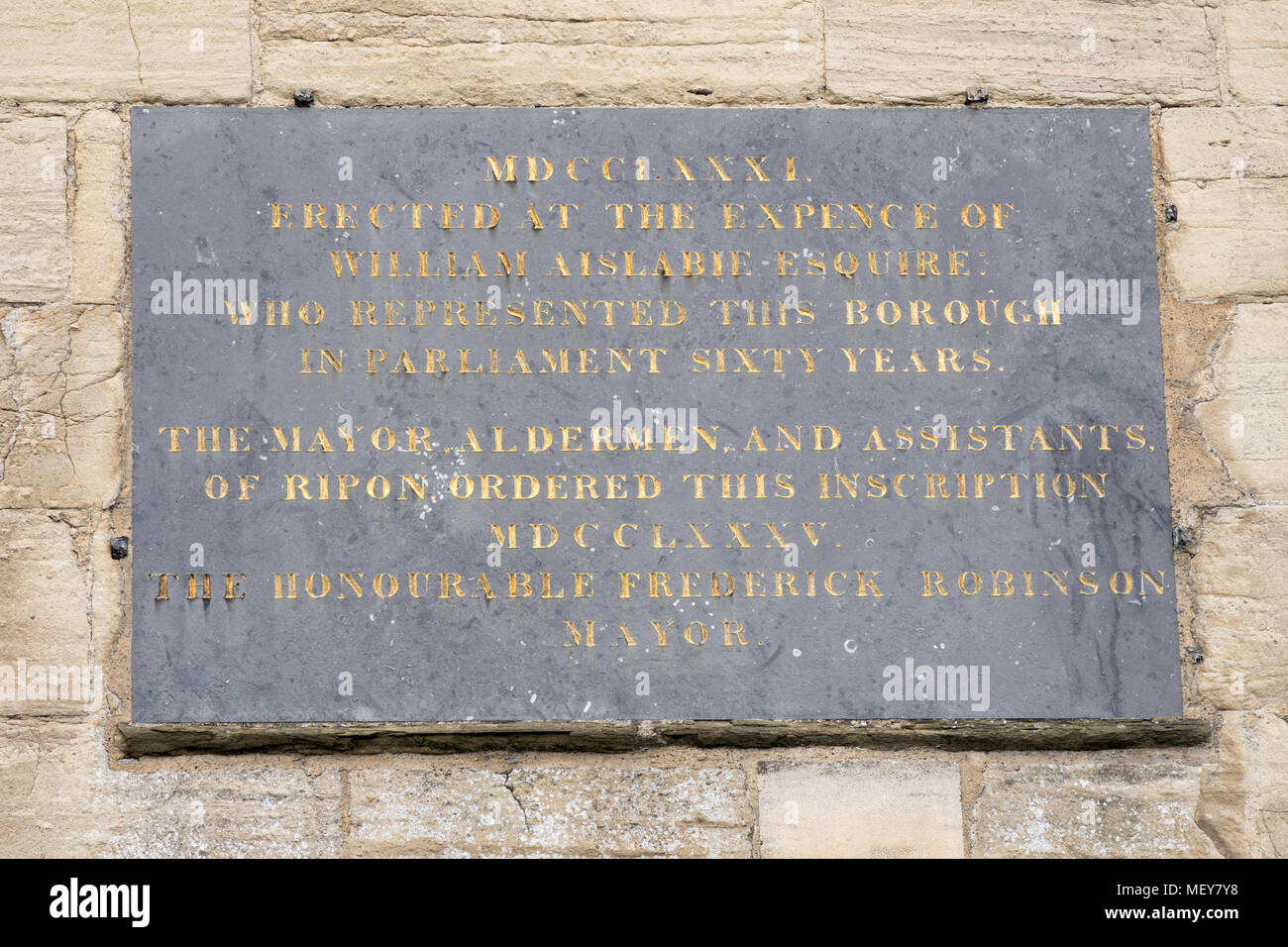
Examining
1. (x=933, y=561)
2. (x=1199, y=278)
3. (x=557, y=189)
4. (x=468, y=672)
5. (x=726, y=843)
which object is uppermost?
(x=557, y=189)

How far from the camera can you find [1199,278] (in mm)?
3639

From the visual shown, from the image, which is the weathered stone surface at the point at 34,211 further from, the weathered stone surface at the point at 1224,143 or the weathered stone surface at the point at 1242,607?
the weathered stone surface at the point at 1242,607

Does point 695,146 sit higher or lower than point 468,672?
higher

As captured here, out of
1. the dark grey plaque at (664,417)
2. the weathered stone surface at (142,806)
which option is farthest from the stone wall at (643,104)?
the dark grey plaque at (664,417)

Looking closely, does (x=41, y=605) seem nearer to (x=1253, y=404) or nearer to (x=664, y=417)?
(x=664, y=417)

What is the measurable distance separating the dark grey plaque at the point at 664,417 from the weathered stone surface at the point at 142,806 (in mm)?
211

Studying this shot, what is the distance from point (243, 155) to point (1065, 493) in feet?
8.55

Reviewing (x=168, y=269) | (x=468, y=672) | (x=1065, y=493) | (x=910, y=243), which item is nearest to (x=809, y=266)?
(x=910, y=243)

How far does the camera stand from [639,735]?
137 inches

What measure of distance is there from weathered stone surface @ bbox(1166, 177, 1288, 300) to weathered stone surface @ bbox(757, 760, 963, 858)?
1.65 meters

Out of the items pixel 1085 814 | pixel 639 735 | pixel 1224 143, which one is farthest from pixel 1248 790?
pixel 1224 143

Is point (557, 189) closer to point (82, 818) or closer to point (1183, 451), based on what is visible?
point (1183, 451)

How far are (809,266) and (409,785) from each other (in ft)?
6.24

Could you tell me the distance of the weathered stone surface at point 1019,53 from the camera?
368 centimetres
